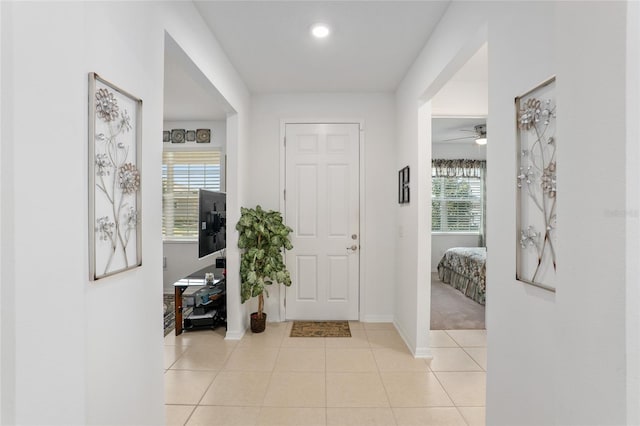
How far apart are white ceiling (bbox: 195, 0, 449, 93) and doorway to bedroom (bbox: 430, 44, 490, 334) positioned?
59cm

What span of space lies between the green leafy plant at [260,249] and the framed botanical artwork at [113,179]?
1.96 meters

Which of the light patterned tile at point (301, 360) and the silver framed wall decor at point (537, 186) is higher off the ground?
the silver framed wall decor at point (537, 186)

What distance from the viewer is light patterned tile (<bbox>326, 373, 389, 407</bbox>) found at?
2291mm

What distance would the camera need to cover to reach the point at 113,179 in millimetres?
1326

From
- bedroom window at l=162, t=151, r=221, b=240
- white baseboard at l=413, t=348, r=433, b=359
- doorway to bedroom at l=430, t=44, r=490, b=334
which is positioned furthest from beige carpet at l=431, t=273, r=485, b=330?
bedroom window at l=162, t=151, r=221, b=240

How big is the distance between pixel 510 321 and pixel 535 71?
3.49 ft

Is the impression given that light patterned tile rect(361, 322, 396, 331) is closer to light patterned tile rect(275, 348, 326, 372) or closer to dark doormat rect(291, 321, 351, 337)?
dark doormat rect(291, 321, 351, 337)

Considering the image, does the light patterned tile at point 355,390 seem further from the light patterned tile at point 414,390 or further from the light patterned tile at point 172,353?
the light patterned tile at point 172,353

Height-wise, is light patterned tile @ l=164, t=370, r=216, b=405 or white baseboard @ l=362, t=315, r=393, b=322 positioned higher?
white baseboard @ l=362, t=315, r=393, b=322

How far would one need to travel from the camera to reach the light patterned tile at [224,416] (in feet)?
6.82

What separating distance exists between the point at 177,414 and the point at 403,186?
8.97 feet

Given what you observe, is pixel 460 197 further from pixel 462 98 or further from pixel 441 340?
pixel 441 340

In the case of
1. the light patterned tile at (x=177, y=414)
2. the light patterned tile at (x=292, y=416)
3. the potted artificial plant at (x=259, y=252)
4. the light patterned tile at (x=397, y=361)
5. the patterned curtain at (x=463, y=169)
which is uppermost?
the patterned curtain at (x=463, y=169)

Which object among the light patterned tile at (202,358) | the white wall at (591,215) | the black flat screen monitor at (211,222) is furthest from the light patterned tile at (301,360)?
the white wall at (591,215)
